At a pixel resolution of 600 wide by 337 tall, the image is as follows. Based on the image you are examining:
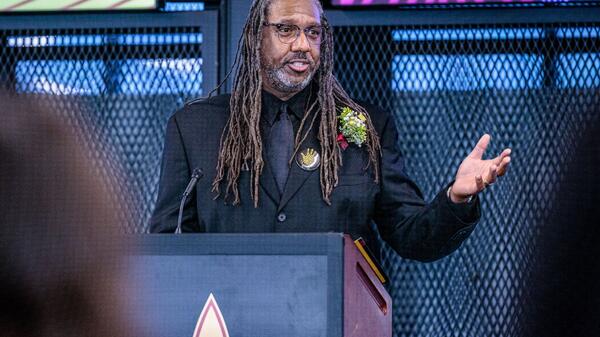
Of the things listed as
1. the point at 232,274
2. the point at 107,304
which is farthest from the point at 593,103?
the point at 107,304

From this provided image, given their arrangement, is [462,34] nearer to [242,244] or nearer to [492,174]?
[492,174]

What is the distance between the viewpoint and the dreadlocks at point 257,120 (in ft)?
7.57

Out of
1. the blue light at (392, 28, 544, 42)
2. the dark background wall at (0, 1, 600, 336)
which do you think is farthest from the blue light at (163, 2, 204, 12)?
the blue light at (392, 28, 544, 42)

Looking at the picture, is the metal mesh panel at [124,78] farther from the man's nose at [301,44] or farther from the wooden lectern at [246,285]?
the wooden lectern at [246,285]

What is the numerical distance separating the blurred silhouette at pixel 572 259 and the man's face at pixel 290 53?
88cm

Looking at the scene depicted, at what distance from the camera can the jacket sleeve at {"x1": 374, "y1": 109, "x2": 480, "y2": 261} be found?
2.04 meters

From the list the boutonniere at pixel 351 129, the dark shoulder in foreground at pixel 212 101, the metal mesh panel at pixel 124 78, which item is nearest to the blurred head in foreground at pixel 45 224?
the boutonniere at pixel 351 129

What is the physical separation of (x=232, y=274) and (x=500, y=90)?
5.95 feet

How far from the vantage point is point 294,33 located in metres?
2.41

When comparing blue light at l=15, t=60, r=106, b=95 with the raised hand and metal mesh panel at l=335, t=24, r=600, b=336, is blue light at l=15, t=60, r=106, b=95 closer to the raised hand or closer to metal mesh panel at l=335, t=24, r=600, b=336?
metal mesh panel at l=335, t=24, r=600, b=336

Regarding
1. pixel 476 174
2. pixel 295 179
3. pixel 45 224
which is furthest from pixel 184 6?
pixel 45 224

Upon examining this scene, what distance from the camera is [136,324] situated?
4.74 ft

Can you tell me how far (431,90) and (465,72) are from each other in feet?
0.41

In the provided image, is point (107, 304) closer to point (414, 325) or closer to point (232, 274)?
point (232, 274)
